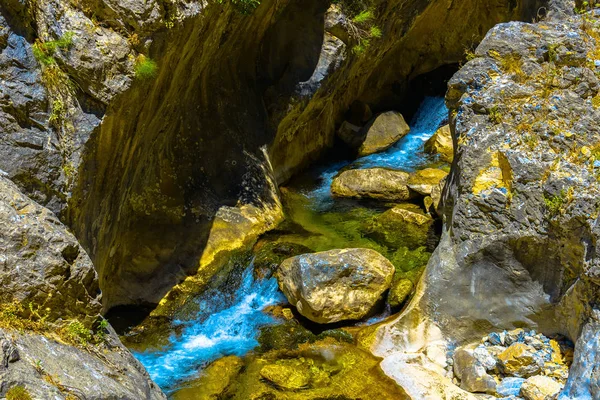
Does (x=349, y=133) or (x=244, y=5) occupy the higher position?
(x=244, y=5)

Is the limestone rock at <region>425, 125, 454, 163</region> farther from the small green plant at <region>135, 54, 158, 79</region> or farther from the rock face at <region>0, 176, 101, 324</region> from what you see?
the rock face at <region>0, 176, 101, 324</region>

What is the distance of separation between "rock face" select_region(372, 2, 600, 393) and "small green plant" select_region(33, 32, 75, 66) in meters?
5.41

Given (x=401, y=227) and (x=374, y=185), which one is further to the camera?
(x=374, y=185)

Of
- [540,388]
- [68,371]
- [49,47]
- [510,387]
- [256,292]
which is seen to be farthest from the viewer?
[256,292]

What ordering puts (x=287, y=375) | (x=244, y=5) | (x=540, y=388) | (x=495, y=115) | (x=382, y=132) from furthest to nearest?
(x=382, y=132) → (x=244, y=5) → (x=495, y=115) → (x=287, y=375) → (x=540, y=388)

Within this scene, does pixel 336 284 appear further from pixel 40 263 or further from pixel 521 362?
pixel 40 263

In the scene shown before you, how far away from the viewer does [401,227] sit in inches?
458

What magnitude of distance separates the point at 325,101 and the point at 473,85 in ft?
19.5

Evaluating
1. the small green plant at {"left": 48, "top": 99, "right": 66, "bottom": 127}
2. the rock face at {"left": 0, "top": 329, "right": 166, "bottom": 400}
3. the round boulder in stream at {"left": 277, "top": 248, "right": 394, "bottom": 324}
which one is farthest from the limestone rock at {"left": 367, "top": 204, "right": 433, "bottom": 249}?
the rock face at {"left": 0, "top": 329, "right": 166, "bottom": 400}

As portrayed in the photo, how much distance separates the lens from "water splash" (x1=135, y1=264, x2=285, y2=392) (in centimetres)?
803

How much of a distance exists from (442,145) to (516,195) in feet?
25.3

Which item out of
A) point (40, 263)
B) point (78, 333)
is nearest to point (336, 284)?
point (78, 333)

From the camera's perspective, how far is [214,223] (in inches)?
424

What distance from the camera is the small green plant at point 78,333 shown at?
486 centimetres
